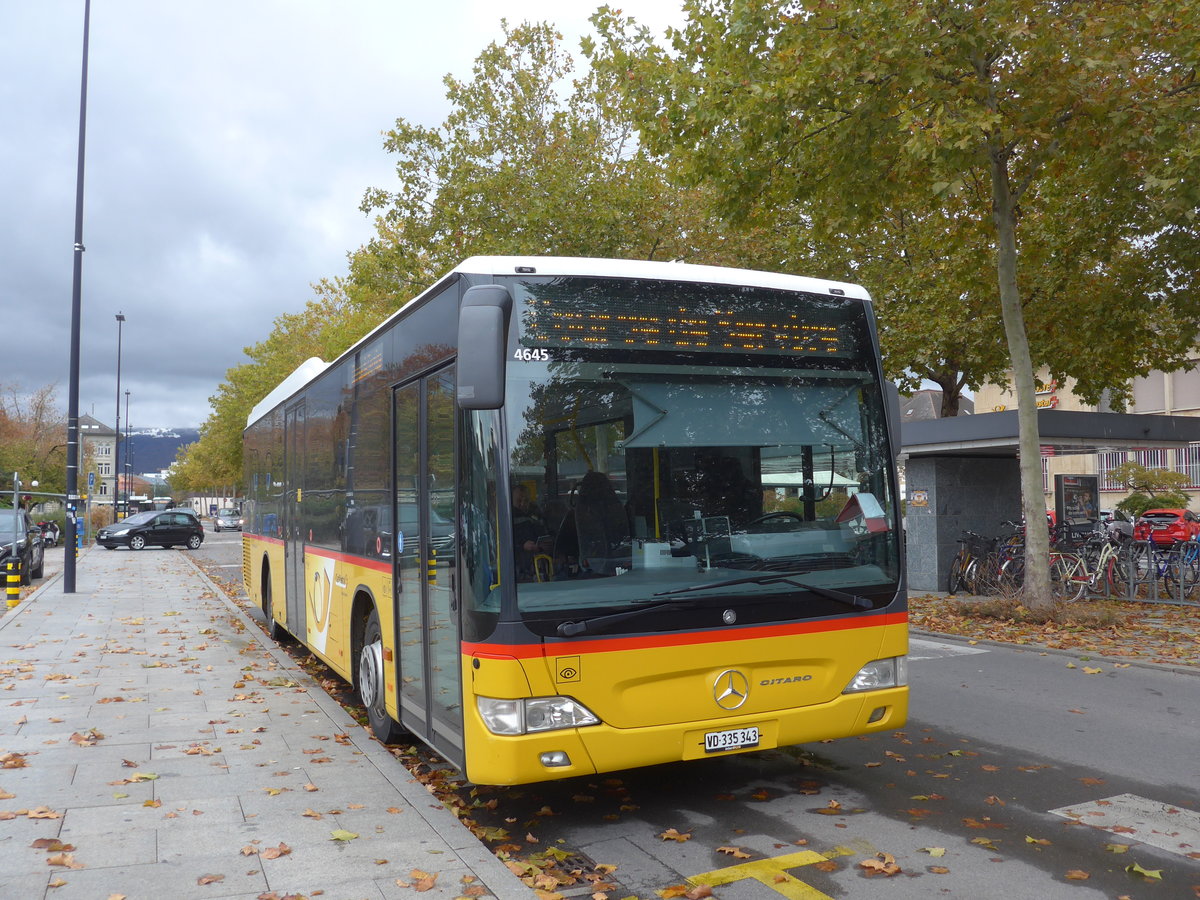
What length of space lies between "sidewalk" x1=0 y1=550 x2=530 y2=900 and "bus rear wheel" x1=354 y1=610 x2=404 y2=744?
14 centimetres

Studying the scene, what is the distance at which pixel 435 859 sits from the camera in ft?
15.3

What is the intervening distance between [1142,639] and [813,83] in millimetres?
7357

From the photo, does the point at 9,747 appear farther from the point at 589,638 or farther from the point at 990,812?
the point at 990,812

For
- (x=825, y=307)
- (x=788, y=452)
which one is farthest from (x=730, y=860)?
(x=825, y=307)

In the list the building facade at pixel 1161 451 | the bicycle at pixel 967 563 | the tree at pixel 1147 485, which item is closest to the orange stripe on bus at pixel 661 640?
the bicycle at pixel 967 563

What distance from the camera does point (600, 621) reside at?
4.90 metres

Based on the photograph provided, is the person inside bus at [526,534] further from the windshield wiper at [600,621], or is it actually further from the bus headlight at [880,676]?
the bus headlight at [880,676]

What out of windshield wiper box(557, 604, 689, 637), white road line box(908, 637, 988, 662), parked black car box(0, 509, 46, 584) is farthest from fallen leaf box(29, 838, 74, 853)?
parked black car box(0, 509, 46, 584)

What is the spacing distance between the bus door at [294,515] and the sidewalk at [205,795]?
601 millimetres

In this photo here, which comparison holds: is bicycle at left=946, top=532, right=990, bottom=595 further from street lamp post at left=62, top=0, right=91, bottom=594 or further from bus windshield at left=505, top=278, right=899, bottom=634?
street lamp post at left=62, top=0, right=91, bottom=594

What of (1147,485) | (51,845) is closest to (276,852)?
(51,845)

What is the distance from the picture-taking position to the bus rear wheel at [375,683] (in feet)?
23.0

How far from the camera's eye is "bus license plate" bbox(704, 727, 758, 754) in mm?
5156

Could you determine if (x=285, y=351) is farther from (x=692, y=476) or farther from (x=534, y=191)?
(x=692, y=476)
